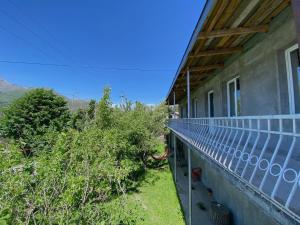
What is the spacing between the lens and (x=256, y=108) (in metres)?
5.64

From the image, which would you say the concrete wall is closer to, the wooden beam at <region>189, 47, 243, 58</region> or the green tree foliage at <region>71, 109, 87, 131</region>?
the wooden beam at <region>189, 47, 243, 58</region>

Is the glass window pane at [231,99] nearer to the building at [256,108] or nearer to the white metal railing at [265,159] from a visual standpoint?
the building at [256,108]

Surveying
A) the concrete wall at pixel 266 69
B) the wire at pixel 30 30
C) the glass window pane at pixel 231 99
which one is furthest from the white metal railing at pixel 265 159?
the wire at pixel 30 30

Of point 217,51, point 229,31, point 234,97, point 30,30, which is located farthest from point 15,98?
point 229,31

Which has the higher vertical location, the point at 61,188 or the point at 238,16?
the point at 238,16

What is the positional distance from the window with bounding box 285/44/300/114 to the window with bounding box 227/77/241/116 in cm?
250

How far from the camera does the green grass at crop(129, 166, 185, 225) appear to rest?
8219mm

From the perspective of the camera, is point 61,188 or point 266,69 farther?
point 266,69

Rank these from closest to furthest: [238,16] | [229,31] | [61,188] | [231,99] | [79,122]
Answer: [61,188], [238,16], [229,31], [231,99], [79,122]

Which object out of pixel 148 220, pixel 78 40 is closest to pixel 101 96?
pixel 148 220

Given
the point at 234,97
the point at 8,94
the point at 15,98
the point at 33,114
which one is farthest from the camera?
the point at 8,94

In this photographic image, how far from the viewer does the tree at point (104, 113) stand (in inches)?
516

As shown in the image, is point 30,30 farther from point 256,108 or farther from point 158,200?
point 256,108

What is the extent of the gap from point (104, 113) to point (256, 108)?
9352 mm
